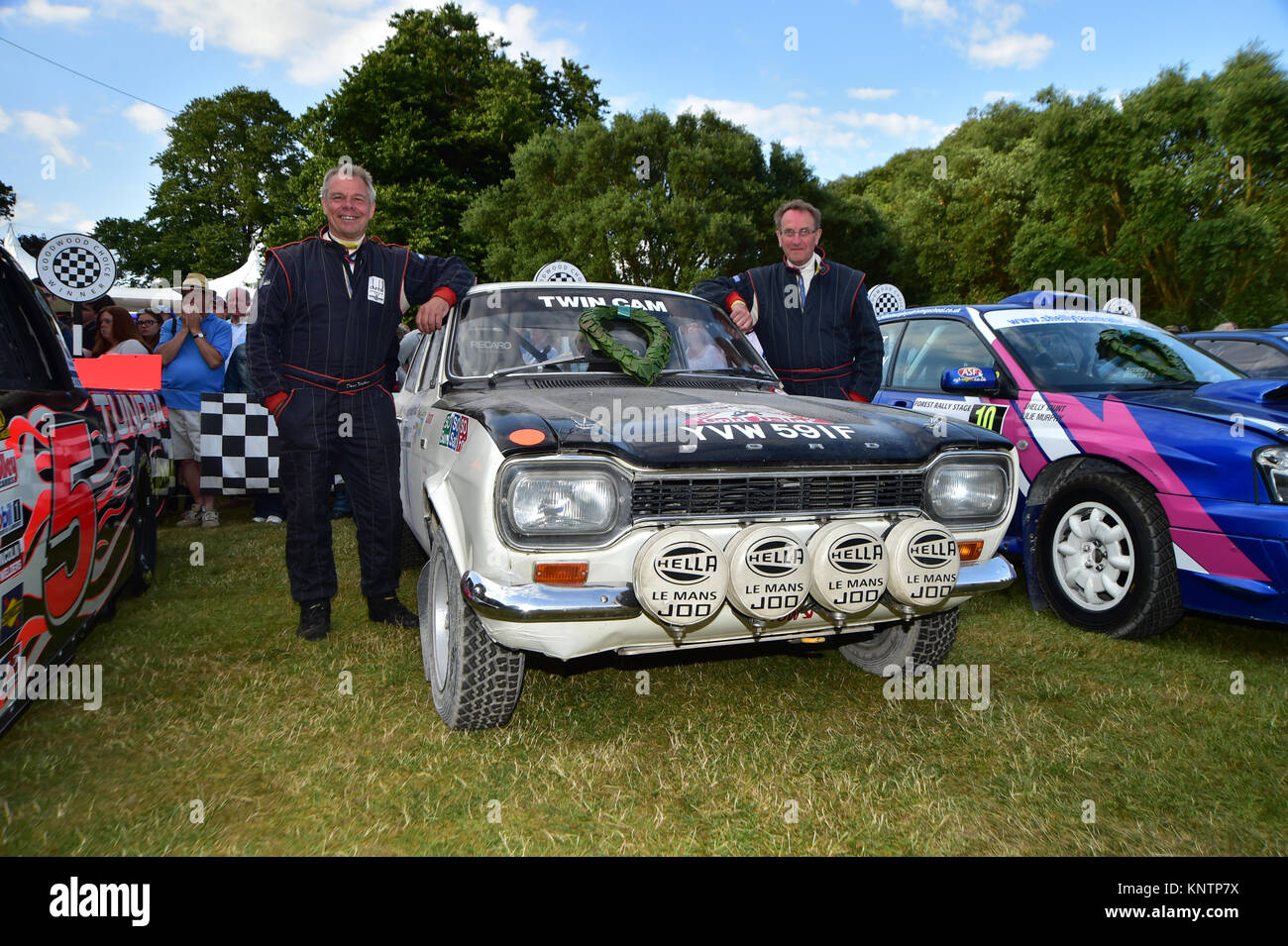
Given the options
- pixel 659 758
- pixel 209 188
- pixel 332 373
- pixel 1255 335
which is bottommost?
pixel 659 758

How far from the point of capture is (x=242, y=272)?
2288 centimetres

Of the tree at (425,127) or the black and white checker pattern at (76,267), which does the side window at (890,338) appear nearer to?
the black and white checker pattern at (76,267)

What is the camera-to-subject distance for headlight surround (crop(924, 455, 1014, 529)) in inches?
107

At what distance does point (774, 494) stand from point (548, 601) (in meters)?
0.77

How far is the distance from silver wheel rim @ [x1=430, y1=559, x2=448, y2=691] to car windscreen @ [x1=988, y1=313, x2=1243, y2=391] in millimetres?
3297

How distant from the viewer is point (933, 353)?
5105mm

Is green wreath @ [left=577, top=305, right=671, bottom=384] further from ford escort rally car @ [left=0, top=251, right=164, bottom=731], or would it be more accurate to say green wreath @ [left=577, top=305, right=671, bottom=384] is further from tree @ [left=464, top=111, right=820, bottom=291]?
tree @ [left=464, top=111, right=820, bottom=291]

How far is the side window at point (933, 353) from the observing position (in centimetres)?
478

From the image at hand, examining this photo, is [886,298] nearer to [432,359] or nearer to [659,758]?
[432,359]

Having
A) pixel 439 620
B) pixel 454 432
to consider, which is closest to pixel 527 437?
pixel 454 432

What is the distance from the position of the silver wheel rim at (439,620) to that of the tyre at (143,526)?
7.06ft

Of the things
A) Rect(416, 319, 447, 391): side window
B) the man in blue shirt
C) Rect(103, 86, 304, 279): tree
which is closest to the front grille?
Rect(416, 319, 447, 391): side window

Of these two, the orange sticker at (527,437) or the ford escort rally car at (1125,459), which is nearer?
the orange sticker at (527,437)

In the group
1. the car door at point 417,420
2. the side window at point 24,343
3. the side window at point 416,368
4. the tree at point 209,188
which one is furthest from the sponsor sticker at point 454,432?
the tree at point 209,188
